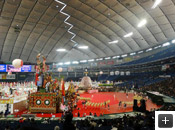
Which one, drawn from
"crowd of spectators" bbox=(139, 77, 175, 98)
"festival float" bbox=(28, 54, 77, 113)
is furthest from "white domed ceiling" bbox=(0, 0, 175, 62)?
"festival float" bbox=(28, 54, 77, 113)

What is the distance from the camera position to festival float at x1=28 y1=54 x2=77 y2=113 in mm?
16328

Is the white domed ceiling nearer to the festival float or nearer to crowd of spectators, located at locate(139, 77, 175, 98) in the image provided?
crowd of spectators, located at locate(139, 77, 175, 98)

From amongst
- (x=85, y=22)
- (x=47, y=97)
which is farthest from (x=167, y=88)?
(x=85, y=22)

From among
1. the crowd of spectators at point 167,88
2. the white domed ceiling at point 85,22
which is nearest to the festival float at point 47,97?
the white domed ceiling at point 85,22

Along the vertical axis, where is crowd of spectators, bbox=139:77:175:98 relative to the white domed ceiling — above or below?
below

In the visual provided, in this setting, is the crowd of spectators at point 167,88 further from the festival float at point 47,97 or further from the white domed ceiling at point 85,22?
the festival float at point 47,97

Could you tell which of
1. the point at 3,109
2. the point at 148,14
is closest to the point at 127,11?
the point at 148,14

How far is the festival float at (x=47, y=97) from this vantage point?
16328 millimetres

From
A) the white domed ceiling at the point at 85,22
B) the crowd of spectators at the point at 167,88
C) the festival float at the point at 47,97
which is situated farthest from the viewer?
the white domed ceiling at the point at 85,22

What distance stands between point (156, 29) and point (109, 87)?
21.7 metres

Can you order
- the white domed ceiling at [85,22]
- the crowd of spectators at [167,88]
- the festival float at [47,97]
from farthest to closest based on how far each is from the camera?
the white domed ceiling at [85,22] → the crowd of spectators at [167,88] → the festival float at [47,97]

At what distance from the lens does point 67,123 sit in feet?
13.2

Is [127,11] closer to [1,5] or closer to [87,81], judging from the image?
[87,81]

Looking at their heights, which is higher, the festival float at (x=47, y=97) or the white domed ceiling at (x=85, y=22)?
the white domed ceiling at (x=85, y=22)
